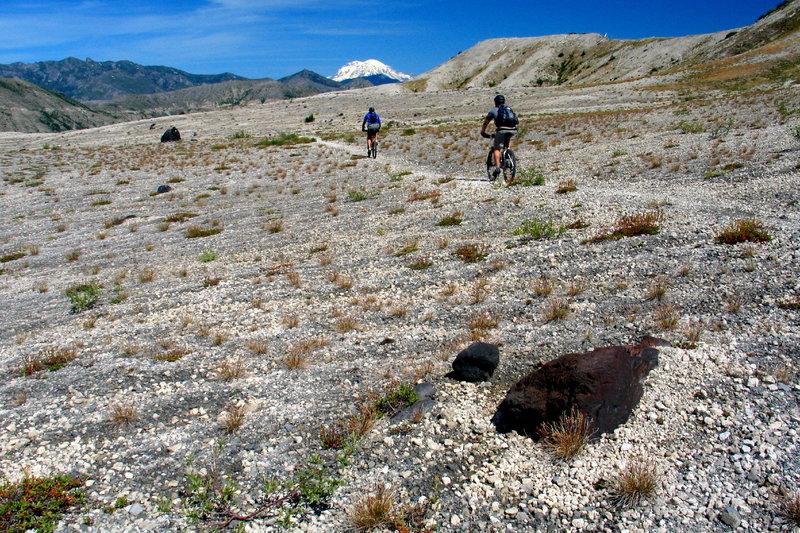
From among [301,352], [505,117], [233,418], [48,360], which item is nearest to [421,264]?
[301,352]

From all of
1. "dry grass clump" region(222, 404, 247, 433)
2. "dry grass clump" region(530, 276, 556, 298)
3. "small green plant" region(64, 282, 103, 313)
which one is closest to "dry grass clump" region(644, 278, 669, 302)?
"dry grass clump" region(530, 276, 556, 298)

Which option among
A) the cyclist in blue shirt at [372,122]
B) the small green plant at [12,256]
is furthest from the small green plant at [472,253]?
the cyclist in blue shirt at [372,122]

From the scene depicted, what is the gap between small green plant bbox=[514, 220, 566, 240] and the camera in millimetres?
12203

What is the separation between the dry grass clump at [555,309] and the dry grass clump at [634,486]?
11.7 feet

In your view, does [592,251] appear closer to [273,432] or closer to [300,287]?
[300,287]

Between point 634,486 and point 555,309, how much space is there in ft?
12.9

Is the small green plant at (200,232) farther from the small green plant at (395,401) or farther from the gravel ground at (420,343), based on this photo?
the small green plant at (395,401)

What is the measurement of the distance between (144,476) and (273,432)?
142 centimetres

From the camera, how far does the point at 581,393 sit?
544cm

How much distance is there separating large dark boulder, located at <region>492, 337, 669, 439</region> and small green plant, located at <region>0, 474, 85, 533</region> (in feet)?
15.1

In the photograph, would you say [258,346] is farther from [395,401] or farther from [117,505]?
[117,505]

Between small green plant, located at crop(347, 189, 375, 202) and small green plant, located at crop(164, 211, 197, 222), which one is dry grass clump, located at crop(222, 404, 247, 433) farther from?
small green plant, located at crop(164, 211, 197, 222)

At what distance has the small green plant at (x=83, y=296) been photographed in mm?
11078

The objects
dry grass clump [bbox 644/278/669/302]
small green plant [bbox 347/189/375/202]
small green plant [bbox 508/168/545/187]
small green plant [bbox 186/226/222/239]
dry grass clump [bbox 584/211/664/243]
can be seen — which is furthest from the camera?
small green plant [bbox 347/189/375/202]
